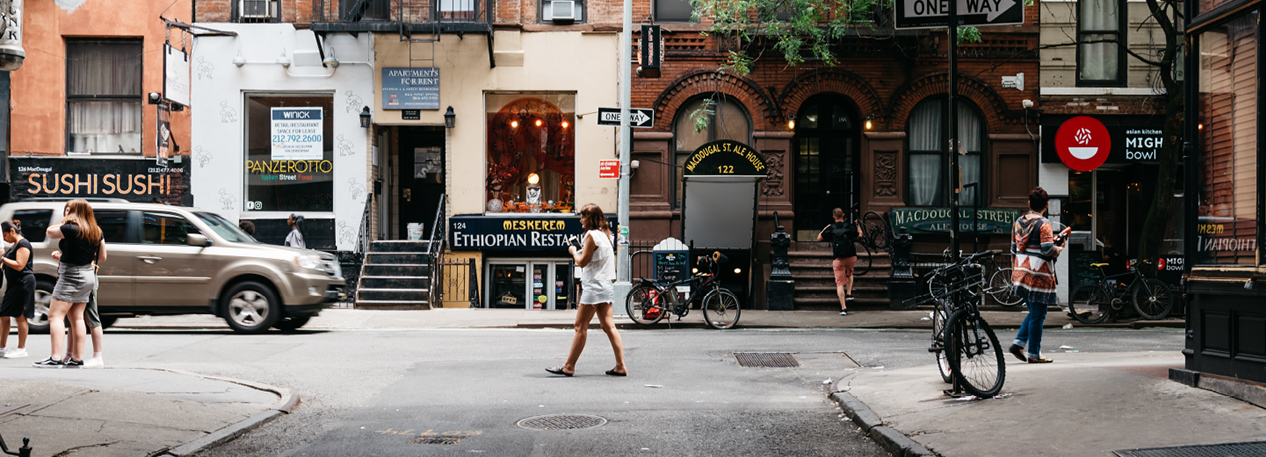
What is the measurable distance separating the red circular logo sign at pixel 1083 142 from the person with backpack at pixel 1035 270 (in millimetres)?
10747

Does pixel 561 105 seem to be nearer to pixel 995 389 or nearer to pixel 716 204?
pixel 716 204

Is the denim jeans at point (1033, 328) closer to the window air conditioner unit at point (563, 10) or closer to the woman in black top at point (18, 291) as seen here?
the woman in black top at point (18, 291)

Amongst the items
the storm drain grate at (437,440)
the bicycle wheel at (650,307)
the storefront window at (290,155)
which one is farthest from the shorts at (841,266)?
the storm drain grate at (437,440)

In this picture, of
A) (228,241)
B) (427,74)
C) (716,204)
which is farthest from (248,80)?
(716,204)

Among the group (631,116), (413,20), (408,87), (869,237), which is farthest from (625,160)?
(413,20)

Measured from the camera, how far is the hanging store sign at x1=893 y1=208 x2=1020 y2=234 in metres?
20.5

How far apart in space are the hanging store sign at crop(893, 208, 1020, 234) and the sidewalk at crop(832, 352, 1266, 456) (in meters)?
11.5

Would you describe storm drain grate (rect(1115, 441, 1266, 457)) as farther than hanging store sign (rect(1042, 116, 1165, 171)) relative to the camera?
No

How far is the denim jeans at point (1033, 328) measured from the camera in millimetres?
9703

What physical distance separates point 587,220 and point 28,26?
1613 cm

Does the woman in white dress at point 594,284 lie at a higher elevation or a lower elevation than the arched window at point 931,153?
lower

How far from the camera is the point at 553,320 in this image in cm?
1630

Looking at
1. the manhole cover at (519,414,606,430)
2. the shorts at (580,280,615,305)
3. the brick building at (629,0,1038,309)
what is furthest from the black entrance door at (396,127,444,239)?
the manhole cover at (519,414,606,430)

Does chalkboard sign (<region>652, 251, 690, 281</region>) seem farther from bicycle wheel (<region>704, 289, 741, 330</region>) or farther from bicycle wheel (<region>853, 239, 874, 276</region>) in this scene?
bicycle wheel (<region>853, 239, 874, 276</region>)
